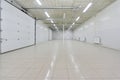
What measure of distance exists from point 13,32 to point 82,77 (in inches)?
268

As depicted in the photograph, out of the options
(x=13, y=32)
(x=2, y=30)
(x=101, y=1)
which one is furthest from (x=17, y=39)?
(x=101, y=1)

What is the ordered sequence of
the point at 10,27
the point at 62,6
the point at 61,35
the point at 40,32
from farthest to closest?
the point at 61,35 < the point at 40,32 < the point at 62,6 < the point at 10,27

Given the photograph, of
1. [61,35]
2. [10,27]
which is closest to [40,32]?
[10,27]

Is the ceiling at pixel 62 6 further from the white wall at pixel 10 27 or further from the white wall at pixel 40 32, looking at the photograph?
the white wall at pixel 40 32

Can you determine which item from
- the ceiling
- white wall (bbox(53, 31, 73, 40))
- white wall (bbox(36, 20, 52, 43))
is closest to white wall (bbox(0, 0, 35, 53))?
the ceiling

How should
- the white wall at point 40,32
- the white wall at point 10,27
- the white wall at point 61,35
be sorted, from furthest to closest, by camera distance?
the white wall at point 61,35
the white wall at point 40,32
the white wall at point 10,27

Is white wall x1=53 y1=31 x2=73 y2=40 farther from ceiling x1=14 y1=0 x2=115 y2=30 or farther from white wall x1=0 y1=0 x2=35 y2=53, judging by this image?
white wall x1=0 y1=0 x2=35 y2=53

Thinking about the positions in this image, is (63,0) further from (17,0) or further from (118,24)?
(118,24)

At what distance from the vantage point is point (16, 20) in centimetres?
951

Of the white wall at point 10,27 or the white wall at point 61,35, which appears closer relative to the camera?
the white wall at point 10,27

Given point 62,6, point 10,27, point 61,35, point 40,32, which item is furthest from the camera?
point 61,35

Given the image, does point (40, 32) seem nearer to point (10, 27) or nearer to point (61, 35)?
point (10, 27)

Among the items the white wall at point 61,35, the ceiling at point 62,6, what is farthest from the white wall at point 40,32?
the white wall at point 61,35

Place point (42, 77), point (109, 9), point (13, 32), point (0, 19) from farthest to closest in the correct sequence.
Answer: point (109, 9), point (13, 32), point (0, 19), point (42, 77)
